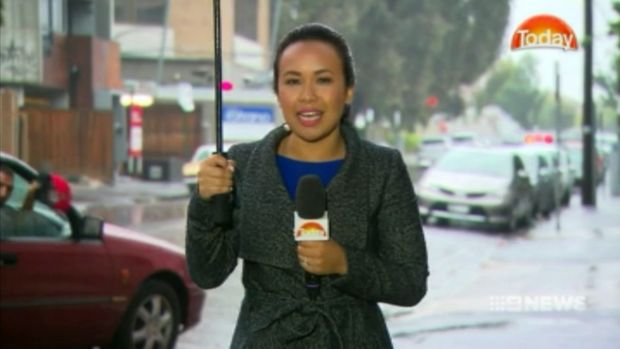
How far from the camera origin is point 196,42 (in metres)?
47.2

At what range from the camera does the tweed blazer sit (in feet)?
9.92

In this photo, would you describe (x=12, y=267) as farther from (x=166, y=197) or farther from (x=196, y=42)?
(x=196, y=42)

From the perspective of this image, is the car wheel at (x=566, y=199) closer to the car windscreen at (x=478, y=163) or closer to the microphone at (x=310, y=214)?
the car windscreen at (x=478, y=163)

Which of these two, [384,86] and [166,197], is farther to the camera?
[384,86]

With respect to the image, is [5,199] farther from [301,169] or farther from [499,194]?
[499,194]

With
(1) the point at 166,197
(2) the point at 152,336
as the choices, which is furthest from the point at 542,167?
(2) the point at 152,336

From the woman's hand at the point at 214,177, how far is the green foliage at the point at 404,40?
1669 inches

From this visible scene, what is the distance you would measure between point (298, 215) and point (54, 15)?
2366cm

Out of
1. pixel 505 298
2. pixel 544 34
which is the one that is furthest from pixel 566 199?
pixel 505 298

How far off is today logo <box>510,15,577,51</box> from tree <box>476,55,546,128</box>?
52136 millimetres

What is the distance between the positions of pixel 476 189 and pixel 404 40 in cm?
3015

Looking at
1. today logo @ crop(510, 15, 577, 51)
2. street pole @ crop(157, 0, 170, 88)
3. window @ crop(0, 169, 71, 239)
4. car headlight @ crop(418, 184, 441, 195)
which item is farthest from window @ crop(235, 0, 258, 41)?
window @ crop(0, 169, 71, 239)

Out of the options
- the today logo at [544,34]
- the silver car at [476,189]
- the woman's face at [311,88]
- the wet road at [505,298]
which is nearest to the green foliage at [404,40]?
the silver car at [476,189]

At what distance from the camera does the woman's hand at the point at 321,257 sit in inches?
112
